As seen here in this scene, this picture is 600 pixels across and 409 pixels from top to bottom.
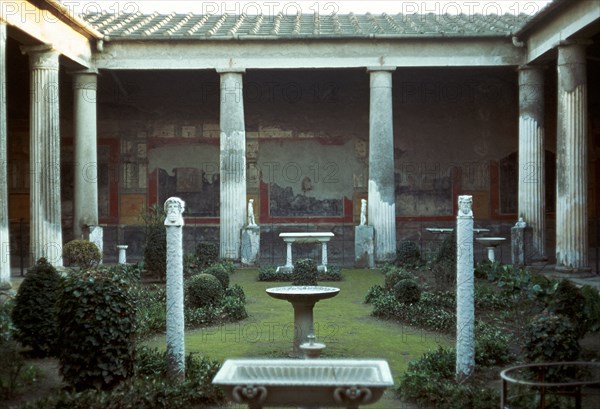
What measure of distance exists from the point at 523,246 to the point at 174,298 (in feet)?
32.9

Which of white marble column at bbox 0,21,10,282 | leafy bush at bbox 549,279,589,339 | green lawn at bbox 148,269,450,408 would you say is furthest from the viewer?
white marble column at bbox 0,21,10,282

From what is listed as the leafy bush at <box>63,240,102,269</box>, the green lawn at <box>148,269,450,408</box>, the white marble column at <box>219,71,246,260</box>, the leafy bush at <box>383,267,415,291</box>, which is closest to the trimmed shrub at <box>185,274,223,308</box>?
the green lawn at <box>148,269,450,408</box>

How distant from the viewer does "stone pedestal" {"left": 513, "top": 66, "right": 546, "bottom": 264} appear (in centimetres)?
1548

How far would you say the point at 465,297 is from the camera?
23.3 ft

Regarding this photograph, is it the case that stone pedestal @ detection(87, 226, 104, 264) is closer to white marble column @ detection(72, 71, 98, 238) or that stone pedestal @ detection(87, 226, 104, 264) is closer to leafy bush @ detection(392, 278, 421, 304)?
white marble column @ detection(72, 71, 98, 238)

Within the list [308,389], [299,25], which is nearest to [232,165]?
[299,25]

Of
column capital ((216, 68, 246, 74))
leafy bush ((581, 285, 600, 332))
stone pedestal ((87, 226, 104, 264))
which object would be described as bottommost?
leafy bush ((581, 285, 600, 332))

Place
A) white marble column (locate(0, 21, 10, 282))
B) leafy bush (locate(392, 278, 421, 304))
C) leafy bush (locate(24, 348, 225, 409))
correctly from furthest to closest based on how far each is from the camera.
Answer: leafy bush (locate(392, 278, 421, 304)) < white marble column (locate(0, 21, 10, 282)) < leafy bush (locate(24, 348, 225, 409))

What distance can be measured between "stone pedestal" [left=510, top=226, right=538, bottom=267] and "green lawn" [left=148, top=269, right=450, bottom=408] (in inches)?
184

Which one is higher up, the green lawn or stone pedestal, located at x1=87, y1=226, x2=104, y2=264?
stone pedestal, located at x1=87, y1=226, x2=104, y2=264

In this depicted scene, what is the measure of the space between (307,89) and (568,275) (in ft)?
28.3

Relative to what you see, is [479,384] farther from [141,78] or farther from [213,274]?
[141,78]

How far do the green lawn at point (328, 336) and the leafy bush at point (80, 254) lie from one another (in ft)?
10.8

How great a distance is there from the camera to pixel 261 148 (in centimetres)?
1923
